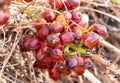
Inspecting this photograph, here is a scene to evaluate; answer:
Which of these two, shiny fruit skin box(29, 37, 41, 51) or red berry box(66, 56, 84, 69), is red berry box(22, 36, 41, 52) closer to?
shiny fruit skin box(29, 37, 41, 51)

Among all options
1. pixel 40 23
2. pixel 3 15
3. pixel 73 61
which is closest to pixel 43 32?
pixel 40 23

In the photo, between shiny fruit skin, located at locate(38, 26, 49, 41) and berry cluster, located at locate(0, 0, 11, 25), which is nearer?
berry cluster, located at locate(0, 0, 11, 25)

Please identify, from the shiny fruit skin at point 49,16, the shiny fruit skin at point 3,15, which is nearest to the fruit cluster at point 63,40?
the shiny fruit skin at point 49,16

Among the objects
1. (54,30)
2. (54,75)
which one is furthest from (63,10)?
(54,75)

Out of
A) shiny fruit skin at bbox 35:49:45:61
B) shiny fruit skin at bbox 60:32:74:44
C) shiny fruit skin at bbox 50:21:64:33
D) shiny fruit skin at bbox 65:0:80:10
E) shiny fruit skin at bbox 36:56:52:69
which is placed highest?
shiny fruit skin at bbox 65:0:80:10

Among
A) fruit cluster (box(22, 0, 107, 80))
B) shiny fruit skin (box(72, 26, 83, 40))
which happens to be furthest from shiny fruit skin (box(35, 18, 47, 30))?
shiny fruit skin (box(72, 26, 83, 40))
